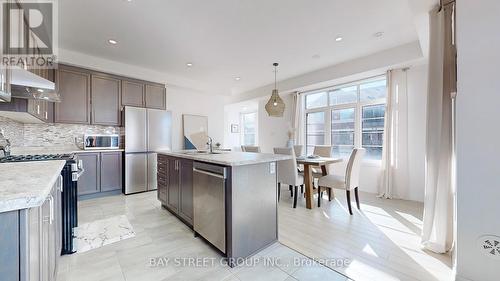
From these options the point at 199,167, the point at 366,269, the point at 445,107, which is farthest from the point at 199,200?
the point at 445,107

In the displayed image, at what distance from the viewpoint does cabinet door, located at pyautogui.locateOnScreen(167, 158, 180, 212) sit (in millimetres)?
2743

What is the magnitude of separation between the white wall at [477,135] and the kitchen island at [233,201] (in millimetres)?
1517

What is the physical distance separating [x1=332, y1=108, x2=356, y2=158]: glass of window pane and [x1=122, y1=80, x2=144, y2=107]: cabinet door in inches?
184

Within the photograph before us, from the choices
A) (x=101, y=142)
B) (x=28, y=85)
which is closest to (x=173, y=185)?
(x=28, y=85)

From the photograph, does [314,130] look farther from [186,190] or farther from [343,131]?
[186,190]

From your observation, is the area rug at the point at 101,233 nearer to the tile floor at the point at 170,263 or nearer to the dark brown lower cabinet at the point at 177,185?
the tile floor at the point at 170,263

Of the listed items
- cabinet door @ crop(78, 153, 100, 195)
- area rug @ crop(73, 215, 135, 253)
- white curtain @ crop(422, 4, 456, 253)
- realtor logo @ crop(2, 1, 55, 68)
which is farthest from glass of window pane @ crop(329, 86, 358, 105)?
cabinet door @ crop(78, 153, 100, 195)

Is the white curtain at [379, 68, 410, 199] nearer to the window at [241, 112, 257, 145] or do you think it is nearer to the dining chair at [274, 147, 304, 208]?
the dining chair at [274, 147, 304, 208]

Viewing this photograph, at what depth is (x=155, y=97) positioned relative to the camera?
15.8 feet

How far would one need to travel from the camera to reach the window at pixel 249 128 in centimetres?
896

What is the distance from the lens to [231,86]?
6.32 metres

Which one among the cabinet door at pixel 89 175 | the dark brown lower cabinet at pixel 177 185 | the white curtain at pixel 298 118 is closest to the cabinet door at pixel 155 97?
the cabinet door at pixel 89 175

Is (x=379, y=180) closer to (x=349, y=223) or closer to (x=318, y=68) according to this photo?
(x=349, y=223)

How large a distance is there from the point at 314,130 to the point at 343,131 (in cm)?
84
